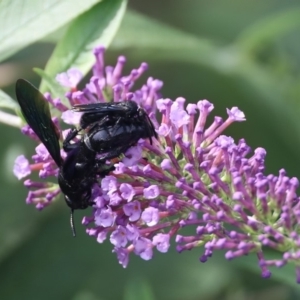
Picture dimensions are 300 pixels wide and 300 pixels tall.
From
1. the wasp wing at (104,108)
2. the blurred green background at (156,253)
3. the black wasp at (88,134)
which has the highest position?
the wasp wing at (104,108)

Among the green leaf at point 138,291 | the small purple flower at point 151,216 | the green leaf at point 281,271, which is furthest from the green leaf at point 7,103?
the green leaf at point 281,271

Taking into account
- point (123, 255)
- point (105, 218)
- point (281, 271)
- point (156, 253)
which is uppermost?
point (105, 218)

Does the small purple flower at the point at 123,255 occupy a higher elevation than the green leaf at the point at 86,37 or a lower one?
lower

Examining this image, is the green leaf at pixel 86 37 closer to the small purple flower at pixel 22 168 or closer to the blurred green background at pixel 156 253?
the small purple flower at pixel 22 168

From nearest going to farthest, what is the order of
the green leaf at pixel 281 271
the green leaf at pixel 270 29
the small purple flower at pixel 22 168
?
the small purple flower at pixel 22 168 → the green leaf at pixel 281 271 → the green leaf at pixel 270 29

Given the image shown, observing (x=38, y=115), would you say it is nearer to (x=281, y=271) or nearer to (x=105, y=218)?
(x=105, y=218)

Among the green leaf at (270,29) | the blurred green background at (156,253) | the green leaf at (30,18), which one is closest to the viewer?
the green leaf at (30,18)

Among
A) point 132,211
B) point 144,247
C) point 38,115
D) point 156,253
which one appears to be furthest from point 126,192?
point 156,253
